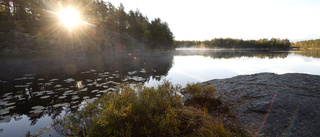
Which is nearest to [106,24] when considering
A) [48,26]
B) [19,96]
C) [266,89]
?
[48,26]

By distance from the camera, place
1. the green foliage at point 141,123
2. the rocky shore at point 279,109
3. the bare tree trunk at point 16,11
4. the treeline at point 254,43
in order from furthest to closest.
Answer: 1. the treeline at point 254,43
2. the bare tree trunk at point 16,11
3. the rocky shore at point 279,109
4. the green foliage at point 141,123

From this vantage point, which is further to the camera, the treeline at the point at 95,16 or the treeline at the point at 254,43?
the treeline at the point at 254,43

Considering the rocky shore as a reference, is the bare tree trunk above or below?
above

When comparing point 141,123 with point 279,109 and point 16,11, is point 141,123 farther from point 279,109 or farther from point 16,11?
point 16,11

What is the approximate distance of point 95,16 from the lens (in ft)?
228

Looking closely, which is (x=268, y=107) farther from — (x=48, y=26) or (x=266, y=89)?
(x=48, y=26)

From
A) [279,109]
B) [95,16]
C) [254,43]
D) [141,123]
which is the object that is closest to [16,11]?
[95,16]

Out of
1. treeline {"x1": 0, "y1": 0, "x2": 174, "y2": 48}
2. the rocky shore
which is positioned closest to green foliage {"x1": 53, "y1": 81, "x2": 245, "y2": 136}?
the rocky shore

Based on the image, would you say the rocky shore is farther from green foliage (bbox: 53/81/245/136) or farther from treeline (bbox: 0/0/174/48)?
treeline (bbox: 0/0/174/48)

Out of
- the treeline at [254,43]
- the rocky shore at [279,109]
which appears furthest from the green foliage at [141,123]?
the treeline at [254,43]

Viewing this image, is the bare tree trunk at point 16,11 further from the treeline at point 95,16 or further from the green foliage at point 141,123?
the green foliage at point 141,123

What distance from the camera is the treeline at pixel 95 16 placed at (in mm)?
44753

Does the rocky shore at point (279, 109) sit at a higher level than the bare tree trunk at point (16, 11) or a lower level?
lower

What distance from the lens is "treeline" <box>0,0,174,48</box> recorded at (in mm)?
44753
